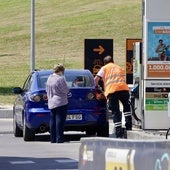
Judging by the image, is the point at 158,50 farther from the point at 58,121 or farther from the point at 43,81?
the point at 58,121

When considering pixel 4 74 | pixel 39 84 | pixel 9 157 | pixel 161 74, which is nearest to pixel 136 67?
pixel 161 74

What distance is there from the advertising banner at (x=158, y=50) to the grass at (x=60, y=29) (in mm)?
18124

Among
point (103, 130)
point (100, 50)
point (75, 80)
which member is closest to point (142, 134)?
point (103, 130)

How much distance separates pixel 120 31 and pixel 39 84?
109 ft

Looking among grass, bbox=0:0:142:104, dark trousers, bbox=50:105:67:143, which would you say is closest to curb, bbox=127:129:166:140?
dark trousers, bbox=50:105:67:143

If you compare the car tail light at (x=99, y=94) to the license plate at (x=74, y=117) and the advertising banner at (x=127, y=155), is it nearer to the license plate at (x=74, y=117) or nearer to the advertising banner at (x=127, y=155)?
the license plate at (x=74, y=117)

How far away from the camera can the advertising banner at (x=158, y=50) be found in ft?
57.3

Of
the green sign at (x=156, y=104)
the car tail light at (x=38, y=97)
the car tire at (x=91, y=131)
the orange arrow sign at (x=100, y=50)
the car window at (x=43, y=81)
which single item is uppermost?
the orange arrow sign at (x=100, y=50)

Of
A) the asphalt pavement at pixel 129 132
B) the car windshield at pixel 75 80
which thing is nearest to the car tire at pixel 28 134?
the car windshield at pixel 75 80

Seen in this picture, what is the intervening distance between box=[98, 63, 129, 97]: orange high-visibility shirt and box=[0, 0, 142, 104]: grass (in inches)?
Answer: 739

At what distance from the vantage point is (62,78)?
1664cm

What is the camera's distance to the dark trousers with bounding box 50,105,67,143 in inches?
652

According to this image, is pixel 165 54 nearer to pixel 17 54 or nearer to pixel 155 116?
pixel 155 116

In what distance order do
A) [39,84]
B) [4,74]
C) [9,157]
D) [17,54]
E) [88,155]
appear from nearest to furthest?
[88,155] < [9,157] < [39,84] < [4,74] < [17,54]
